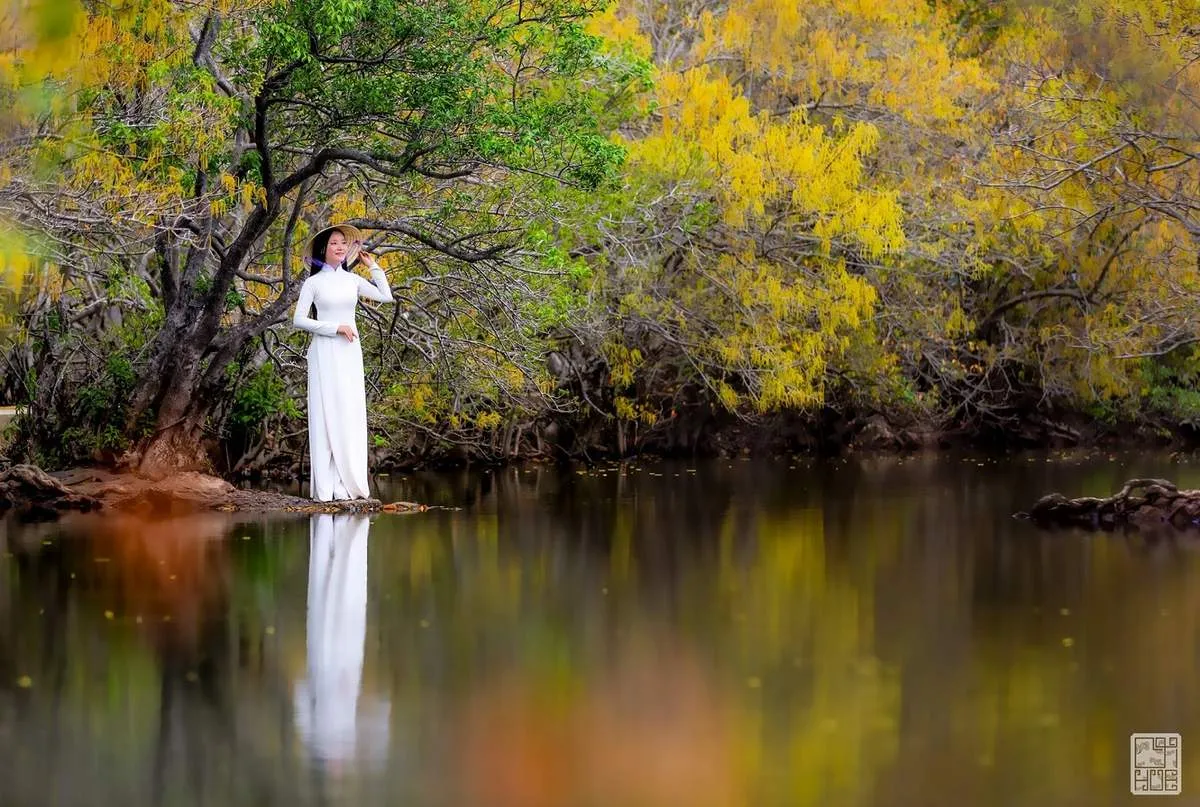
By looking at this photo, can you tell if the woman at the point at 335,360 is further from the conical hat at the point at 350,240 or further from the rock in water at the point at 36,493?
the rock in water at the point at 36,493

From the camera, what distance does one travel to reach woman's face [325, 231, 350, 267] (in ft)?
47.3

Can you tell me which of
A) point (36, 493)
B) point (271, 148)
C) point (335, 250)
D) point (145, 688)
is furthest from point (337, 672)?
point (271, 148)

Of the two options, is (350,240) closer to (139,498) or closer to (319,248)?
(319,248)

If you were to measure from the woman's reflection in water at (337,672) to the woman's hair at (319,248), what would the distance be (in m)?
3.87

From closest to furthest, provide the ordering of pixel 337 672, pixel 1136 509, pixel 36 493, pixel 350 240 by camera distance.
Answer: pixel 337 672 → pixel 1136 509 → pixel 350 240 → pixel 36 493

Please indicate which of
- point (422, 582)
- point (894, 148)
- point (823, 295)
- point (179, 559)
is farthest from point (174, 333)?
point (894, 148)

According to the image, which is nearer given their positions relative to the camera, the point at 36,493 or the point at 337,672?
the point at 337,672

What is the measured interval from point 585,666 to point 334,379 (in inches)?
312

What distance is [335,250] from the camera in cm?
1441

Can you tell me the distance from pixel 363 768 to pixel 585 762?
697 mm

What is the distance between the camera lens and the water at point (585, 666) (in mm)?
5148

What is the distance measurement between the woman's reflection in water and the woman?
10.3ft

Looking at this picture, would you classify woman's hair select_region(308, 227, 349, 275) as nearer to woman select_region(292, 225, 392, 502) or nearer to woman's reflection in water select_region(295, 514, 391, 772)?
woman select_region(292, 225, 392, 502)

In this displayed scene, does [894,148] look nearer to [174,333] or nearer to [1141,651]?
[174,333]
